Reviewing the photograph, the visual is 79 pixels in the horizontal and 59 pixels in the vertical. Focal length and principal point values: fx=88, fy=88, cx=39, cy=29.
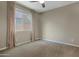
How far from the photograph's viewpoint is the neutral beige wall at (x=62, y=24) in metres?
4.44

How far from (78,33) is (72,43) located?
62 centimetres

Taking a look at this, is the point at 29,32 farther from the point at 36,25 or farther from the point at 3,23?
the point at 3,23

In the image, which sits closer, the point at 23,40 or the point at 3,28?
the point at 3,28

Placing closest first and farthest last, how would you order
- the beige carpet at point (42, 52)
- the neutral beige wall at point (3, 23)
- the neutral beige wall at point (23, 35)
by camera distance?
the beige carpet at point (42, 52) < the neutral beige wall at point (3, 23) < the neutral beige wall at point (23, 35)

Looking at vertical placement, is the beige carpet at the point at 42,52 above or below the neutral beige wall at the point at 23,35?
below

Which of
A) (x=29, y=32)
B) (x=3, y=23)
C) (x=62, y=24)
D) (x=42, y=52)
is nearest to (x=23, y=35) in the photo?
(x=29, y=32)

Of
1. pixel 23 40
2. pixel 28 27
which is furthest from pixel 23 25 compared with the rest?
pixel 23 40

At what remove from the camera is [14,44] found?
4.21 meters

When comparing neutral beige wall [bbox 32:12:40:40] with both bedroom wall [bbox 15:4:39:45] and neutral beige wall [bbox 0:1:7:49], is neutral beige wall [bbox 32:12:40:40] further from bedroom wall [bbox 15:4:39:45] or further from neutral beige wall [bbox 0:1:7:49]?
neutral beige wall [bbox 0:1:7:49]

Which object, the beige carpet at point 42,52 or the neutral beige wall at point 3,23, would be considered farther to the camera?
the neutral beige wall at point 3,23

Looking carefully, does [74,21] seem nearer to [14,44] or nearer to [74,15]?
[74,15]

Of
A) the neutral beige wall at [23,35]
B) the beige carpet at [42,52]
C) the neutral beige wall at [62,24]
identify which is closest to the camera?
the beige carpet at [42,52]

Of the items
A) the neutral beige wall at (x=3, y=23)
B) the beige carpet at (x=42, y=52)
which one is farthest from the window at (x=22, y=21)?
the beige carpet at (x=42, y=52)

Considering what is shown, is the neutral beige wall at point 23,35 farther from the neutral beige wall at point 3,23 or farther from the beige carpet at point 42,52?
the beige carpet at point 42,52
